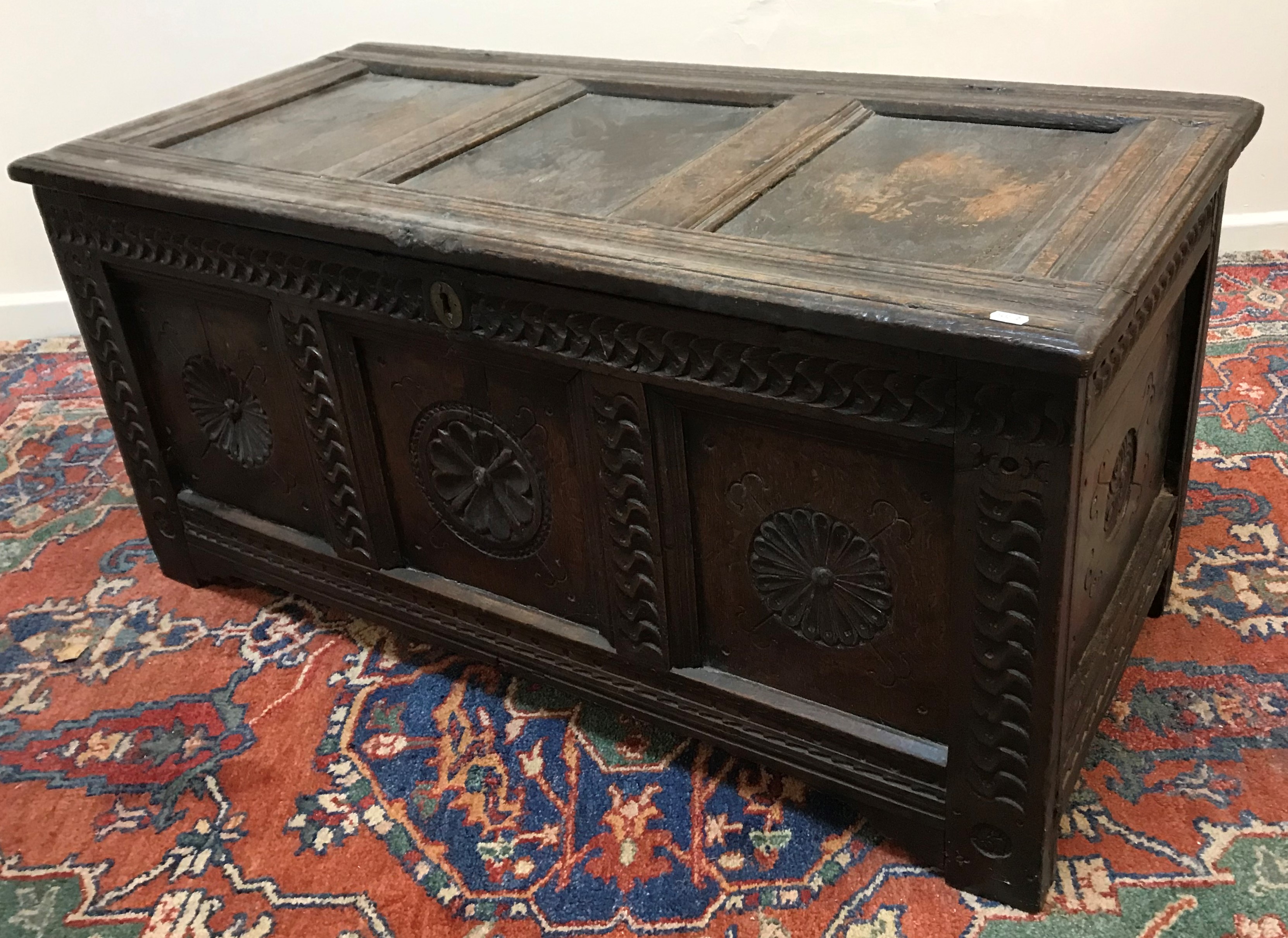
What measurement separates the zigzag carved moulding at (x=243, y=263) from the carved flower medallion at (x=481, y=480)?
184mm

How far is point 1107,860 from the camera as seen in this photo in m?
1.53

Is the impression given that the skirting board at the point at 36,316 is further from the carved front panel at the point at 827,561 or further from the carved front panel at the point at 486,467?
the carved front panel at the point at 827,561

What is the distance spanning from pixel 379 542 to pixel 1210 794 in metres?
1.27

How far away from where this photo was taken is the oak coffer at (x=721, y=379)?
1.25 m

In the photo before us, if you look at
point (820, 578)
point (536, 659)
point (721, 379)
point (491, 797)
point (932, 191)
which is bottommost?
point (491, 797)

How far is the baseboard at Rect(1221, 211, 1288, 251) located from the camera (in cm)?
302

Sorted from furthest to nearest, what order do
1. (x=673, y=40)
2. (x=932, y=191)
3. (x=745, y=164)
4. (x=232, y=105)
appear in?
(x=673, y=40), (x=232, y=105), (x=745, y=164), (x=932, y=191)

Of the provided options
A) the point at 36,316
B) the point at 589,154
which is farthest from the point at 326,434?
the point at 36,316

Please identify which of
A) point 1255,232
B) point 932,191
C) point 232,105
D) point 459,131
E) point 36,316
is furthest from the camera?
point 36,316

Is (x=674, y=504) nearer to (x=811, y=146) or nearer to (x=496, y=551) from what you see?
(x=496, y=551)

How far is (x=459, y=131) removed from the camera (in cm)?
185

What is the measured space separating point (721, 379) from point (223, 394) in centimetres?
99

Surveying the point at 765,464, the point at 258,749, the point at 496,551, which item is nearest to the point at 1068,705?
the point at 765,464

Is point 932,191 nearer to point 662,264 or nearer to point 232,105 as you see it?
point 662,264
